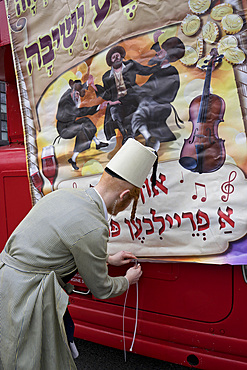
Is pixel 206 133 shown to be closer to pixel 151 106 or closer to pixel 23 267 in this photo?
pixel 151 106

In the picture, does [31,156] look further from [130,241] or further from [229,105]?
[229,105]

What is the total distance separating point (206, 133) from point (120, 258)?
31.4 inches

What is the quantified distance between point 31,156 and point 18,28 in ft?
2.70

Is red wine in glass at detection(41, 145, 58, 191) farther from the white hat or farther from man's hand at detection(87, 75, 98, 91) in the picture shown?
the white hat

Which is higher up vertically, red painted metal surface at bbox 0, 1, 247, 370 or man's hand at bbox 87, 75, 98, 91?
man's hand at bbox 87, 75, 98, 91

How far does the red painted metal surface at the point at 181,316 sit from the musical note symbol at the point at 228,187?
35 cm

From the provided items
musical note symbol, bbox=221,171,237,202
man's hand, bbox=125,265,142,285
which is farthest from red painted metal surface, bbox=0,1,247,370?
musical note symbol, bbox=221,171,237,202

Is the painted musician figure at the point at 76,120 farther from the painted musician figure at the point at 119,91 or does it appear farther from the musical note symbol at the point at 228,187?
the musical note symbol at the point at 228,187

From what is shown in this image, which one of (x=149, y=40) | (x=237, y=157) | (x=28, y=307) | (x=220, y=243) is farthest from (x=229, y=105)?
(x=28, y=307)

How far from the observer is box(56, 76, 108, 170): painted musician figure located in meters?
1.86

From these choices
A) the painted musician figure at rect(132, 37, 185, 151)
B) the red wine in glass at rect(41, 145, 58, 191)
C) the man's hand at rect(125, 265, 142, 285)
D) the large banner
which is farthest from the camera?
the red wine in glass at rect(41, 145, 58, 191)

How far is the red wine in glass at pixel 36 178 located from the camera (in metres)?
2.09

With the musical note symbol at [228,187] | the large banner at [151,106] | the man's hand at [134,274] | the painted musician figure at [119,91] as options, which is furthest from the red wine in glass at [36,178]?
the musical note symbol at [228,187]

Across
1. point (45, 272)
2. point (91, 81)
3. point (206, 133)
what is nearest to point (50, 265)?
point (45, 272)
